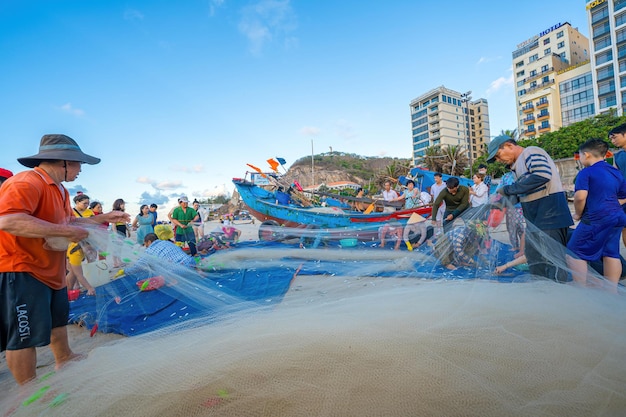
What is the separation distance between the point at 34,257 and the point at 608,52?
63427 mm

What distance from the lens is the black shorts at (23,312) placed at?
1.69m

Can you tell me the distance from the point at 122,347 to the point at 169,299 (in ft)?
6.54

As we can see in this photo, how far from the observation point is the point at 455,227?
12.7ft

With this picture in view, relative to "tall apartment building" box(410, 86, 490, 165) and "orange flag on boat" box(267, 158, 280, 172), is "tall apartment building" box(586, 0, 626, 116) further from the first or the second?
"orange flag on boat" box(267, 158, 280, 172)

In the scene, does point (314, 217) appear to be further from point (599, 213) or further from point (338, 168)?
point (338, 168)

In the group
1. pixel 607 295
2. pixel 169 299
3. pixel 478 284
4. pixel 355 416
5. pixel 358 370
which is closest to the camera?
pixel 355 416

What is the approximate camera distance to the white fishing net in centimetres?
115

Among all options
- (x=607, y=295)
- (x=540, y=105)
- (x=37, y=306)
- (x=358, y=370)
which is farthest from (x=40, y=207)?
(x=540, y=105)

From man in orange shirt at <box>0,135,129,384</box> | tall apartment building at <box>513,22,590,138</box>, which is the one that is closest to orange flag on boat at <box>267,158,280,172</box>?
man in orange shirt at <box>0,135,129,384</box>

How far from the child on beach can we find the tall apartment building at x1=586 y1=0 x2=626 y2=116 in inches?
2094

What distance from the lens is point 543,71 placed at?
56062 millimetres

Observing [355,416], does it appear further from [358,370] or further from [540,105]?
[540,105]

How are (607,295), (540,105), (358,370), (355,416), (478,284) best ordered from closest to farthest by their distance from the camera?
(355,416), (358,370), (607,295), (478,284), (540,105)

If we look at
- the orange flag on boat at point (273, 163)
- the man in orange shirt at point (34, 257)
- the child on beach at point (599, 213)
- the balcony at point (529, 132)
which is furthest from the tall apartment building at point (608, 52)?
the man in orange shirt at point (34, 257)
